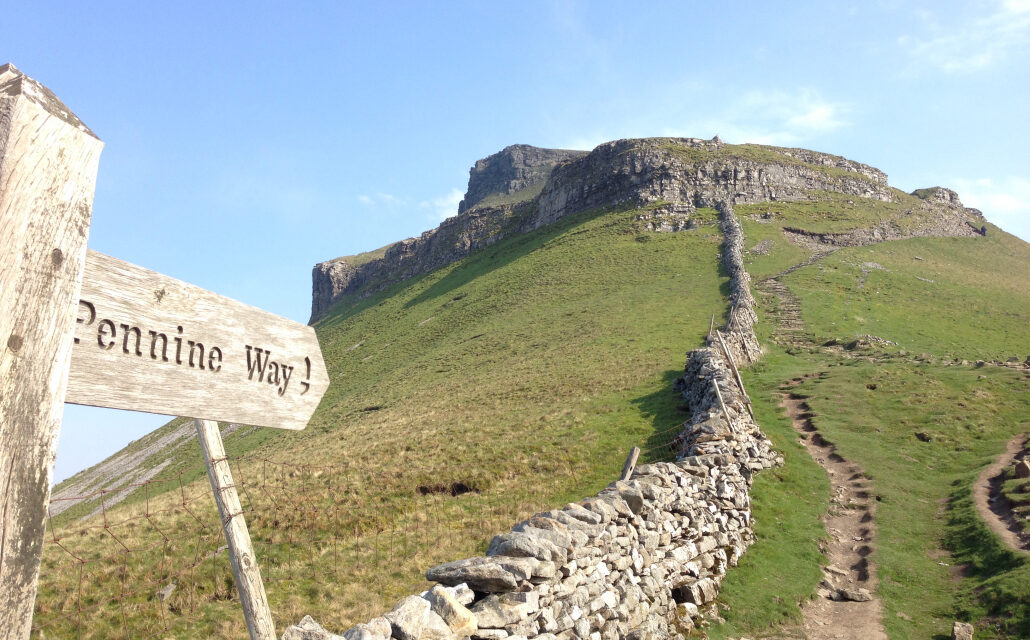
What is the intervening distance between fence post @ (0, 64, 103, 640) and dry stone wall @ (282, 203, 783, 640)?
120 inches

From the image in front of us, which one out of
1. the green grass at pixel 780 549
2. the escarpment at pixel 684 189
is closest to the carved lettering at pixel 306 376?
the green grass at pixel 780 549

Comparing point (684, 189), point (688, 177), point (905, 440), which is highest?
point (688, 177)

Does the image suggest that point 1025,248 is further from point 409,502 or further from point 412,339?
point 409,502

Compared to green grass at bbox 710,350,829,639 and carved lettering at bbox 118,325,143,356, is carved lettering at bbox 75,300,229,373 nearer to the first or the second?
carved lettering at bbox 118,325,143,356

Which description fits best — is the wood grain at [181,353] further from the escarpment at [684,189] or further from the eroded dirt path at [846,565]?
the escarpment at [684,189]

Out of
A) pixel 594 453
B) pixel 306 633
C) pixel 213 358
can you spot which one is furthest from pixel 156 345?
pixel 594 453

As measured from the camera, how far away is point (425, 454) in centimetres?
2148

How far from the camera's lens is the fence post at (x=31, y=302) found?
69.2 inches

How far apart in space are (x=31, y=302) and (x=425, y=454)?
20.2 m

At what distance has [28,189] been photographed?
1.87 meters

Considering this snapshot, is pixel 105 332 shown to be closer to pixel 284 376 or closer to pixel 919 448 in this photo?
pixel 284 376

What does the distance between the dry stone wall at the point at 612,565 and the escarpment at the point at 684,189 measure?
6098 cm

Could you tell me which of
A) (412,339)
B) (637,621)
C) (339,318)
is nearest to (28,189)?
(637,621)

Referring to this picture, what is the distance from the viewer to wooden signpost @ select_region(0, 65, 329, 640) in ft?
5.83
